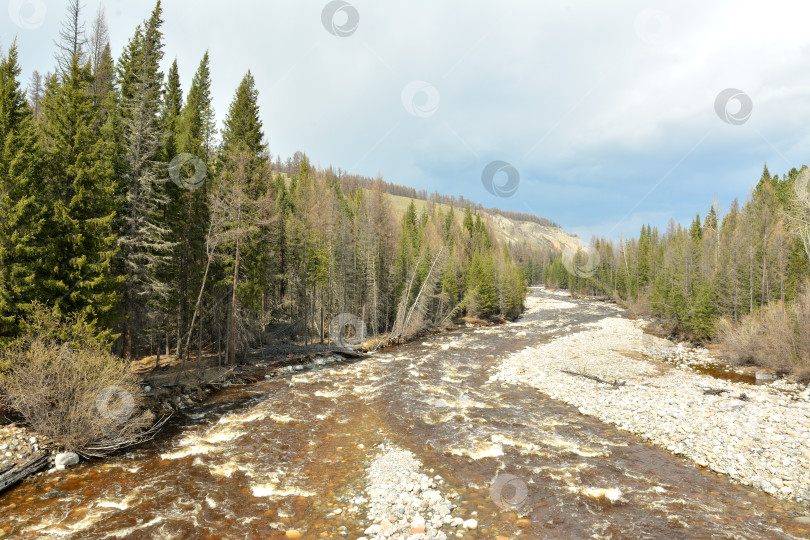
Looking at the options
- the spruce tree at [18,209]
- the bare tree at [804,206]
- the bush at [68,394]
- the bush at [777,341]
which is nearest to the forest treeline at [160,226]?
the spruce tree at [18,209]

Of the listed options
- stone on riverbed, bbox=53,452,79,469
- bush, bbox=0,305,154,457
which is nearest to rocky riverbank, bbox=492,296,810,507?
bush, bbox=0,305,154,457

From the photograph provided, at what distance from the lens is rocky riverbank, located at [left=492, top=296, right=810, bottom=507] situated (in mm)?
11805

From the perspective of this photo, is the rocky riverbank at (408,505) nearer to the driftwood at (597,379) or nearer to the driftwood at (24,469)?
the driftwood at (24,469)

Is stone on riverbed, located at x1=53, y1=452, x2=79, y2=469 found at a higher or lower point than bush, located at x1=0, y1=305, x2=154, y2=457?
lower

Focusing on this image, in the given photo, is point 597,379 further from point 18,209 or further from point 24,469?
point 18,209

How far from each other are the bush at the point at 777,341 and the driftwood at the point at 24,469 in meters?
37.1

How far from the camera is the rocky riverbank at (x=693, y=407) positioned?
1180cm

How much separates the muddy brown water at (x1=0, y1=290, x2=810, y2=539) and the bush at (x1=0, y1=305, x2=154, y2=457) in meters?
0.95

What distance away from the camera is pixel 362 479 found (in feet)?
37.1

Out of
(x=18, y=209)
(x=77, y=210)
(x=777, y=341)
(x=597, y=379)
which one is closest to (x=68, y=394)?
(x=18, y=209)

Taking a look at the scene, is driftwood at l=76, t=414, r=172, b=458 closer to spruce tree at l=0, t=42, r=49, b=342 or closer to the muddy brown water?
the muddy brown water

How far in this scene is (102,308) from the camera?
613 inches

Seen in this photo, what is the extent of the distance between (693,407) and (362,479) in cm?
1577

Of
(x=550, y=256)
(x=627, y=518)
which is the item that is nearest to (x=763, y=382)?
(x=627, y=518)
